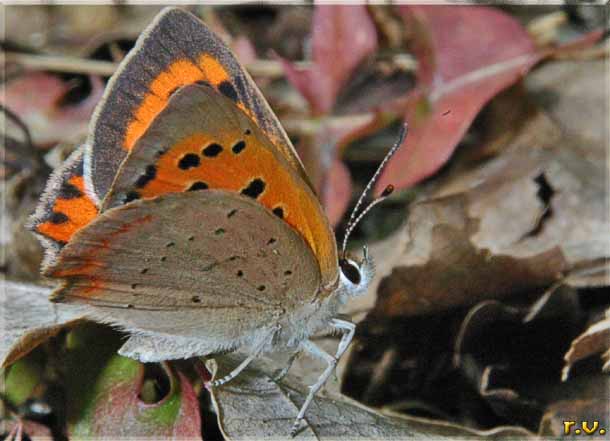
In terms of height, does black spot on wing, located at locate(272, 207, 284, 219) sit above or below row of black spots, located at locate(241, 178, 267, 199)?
below

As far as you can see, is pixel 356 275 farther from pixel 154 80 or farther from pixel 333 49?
pixel 333 49

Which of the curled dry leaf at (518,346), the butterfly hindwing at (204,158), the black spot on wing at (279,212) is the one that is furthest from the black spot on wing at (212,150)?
the curled dry leaf at (518,346)

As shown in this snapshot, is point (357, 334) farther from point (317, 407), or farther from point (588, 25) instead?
point (588, 25)

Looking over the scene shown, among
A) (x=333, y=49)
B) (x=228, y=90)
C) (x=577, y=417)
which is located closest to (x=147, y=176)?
(x=228, y=90)

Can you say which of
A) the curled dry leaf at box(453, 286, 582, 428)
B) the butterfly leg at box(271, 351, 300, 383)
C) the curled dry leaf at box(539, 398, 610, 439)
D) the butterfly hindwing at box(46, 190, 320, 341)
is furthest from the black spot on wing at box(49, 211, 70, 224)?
the curled dry leaf at box(539, 398, 610, 439)

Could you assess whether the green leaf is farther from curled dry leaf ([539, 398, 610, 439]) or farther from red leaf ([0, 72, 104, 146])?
red leaf ([0, 72, 104, 146])

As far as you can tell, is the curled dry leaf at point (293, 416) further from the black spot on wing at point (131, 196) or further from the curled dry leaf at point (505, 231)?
the black spot on wing at point (131, 196)
